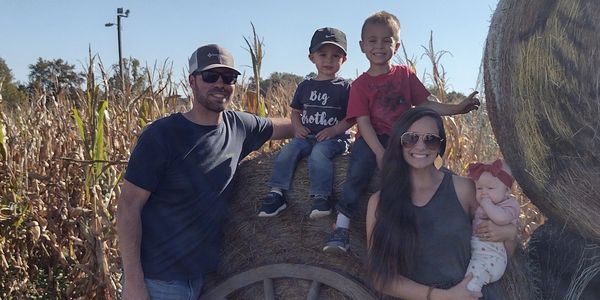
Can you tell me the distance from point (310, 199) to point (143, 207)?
2.70ft

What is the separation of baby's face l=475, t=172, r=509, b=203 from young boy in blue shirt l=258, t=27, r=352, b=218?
800mm

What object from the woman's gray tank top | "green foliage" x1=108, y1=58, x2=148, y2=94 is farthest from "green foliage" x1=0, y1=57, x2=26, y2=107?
the woman's gray tank top

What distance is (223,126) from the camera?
11.1ft

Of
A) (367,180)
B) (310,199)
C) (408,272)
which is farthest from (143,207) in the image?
(408,272)

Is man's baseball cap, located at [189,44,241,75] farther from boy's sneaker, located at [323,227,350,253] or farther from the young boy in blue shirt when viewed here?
boy's sneaker, located at [323,227,350,253]

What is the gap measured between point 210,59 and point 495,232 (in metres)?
1.56

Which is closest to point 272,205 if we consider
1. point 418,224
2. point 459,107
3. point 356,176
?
point 356,176

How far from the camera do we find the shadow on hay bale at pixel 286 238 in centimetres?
329

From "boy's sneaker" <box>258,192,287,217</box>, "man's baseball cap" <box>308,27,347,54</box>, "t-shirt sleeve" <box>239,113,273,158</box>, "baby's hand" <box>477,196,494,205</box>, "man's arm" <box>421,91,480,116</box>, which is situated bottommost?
"boy's sneaker" <box>258,192,287,217</box>

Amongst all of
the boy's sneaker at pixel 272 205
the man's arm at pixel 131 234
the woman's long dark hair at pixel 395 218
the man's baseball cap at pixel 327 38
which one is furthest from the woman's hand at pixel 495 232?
the man's arm at pixel 131 234

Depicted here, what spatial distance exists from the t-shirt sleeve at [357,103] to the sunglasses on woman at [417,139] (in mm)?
445

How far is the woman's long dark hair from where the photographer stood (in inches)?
108

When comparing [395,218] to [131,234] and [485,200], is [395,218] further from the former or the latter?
[131,234]

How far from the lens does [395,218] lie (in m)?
2.75
